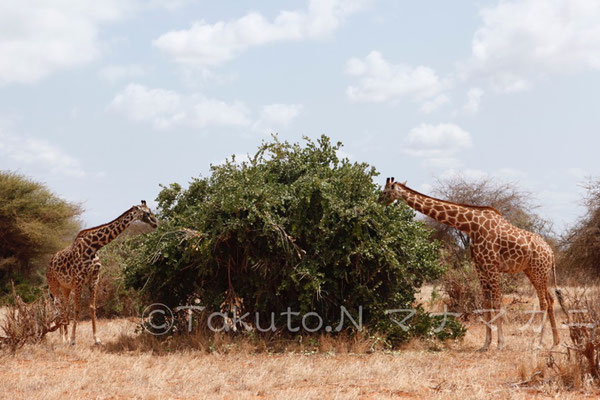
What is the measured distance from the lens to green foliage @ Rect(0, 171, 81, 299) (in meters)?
24.2

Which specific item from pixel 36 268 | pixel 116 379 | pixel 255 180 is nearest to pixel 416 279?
pixel 255 180

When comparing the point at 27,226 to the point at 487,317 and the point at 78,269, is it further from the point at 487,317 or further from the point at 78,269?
the point at 487,317

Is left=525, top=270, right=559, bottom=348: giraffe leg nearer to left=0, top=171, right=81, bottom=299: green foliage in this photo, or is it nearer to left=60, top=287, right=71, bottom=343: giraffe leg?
left=60, top=287, right=71, bottom=343: giraffe leg

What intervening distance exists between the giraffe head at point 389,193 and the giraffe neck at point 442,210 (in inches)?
2.7

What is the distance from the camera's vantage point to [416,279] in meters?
11.5

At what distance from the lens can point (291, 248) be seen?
10281mm

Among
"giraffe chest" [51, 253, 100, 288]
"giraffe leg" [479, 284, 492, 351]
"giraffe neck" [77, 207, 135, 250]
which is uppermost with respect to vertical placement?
"giraffe neck" [77, 207, 135, 250]

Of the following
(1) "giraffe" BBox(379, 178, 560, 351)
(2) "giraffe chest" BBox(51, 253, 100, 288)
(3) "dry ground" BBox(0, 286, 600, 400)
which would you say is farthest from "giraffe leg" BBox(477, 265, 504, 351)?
Result: (2) "giraffe chest" BBox(51, 253, 100, 288)

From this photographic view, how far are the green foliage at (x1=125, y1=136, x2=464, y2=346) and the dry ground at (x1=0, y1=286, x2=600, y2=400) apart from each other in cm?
115

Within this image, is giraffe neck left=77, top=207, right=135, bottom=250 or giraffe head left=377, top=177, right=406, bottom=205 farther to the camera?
giraffe neck left=77, top=207, right=135, bottom=250

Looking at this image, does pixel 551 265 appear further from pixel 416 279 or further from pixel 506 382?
pixel 506 382

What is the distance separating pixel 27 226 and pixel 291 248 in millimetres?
17372

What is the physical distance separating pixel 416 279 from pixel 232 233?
3.59 m

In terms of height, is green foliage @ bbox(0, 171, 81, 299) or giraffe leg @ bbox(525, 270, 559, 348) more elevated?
green foliage @ bbox(0, 171, 81, 299)
